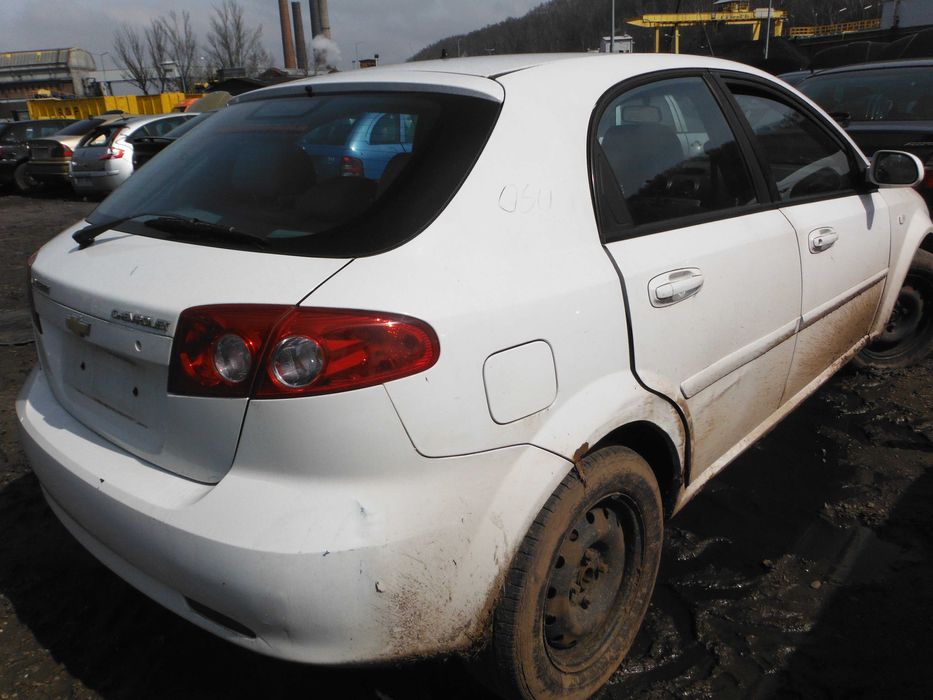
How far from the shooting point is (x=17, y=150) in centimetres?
1595

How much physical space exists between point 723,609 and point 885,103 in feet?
15.9

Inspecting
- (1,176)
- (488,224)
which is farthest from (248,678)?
(1,176)

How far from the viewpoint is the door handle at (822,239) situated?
104 inches

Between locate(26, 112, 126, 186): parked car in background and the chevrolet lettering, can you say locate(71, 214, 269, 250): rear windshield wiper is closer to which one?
the chevrolet lettering

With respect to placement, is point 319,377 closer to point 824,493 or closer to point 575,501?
point 575,501

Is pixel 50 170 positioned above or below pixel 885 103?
below

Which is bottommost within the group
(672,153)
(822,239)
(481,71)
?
(822,239)

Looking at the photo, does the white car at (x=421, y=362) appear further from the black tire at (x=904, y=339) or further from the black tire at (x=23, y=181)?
the black tire at (x=23, y=181)

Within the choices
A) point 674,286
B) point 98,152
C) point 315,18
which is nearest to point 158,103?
point 315,18

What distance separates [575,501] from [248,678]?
112 cm

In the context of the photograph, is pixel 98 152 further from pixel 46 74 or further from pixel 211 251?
pixel 46 74

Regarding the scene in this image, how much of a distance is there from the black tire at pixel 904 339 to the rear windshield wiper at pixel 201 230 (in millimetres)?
3604

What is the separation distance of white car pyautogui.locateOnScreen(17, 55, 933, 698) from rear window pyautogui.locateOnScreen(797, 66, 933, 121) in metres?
3.87

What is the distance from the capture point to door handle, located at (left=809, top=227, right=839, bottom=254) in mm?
2654
